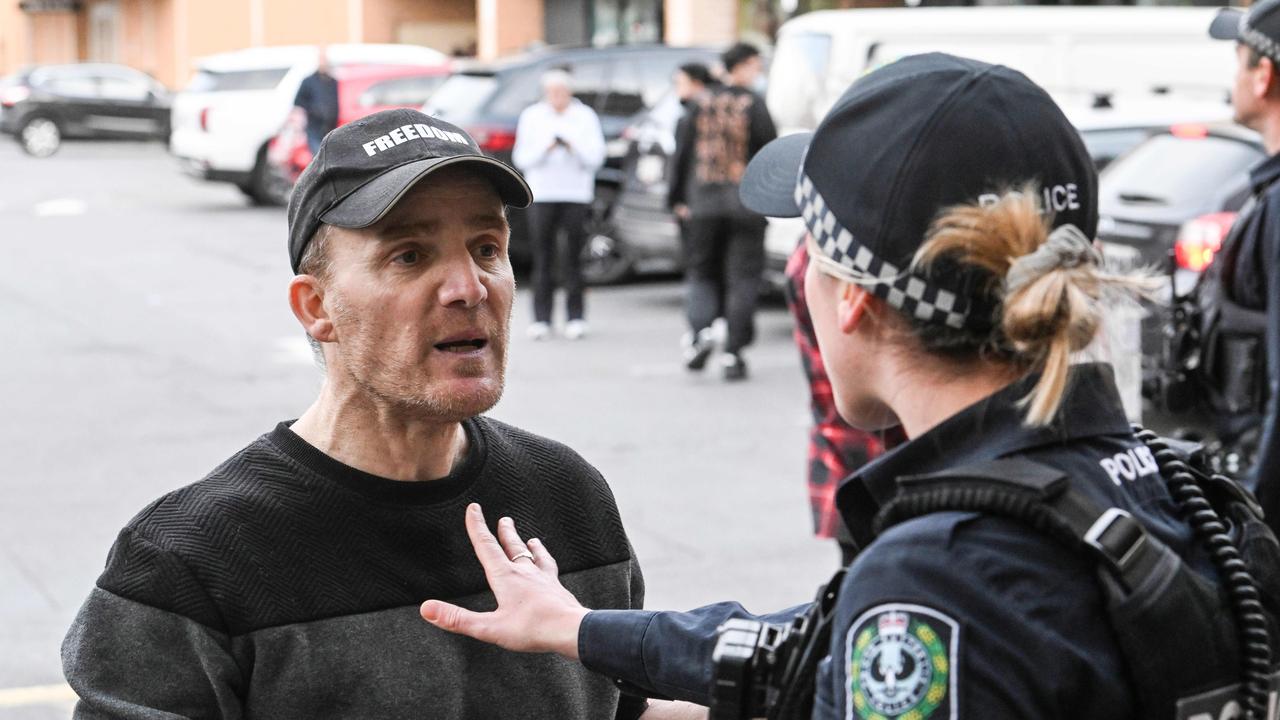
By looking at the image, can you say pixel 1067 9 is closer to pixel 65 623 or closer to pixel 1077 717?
pixel 65 623

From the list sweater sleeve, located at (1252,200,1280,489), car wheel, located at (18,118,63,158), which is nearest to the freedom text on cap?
sweater sleeve, located at (1252,200,1280,489)

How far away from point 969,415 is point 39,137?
3219 cm

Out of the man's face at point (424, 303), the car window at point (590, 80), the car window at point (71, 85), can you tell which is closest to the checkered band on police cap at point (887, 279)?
the man's face at point (424, 303)

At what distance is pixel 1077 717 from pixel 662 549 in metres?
5.42

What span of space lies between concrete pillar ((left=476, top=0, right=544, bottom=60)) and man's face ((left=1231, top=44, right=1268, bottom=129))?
3038cm

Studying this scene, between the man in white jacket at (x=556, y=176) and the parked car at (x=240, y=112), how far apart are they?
868 centimetres

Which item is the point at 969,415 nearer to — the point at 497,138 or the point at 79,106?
the point at 497,138

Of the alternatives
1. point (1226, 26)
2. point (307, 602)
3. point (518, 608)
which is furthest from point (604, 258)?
point (518, 608)

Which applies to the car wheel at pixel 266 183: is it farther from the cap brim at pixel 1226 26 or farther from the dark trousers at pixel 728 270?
the cap brim at pixel 1226 26

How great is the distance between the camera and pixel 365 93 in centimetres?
1934

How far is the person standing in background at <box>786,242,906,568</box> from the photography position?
15.9 ft

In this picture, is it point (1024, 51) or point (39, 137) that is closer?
point (1024, 51)

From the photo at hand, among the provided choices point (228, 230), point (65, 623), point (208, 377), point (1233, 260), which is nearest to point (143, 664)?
point (1233, 260)

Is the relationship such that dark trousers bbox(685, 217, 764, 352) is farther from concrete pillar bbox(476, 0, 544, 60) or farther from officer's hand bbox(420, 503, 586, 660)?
concrete pillar bbox(476, 0, 544, 60)
